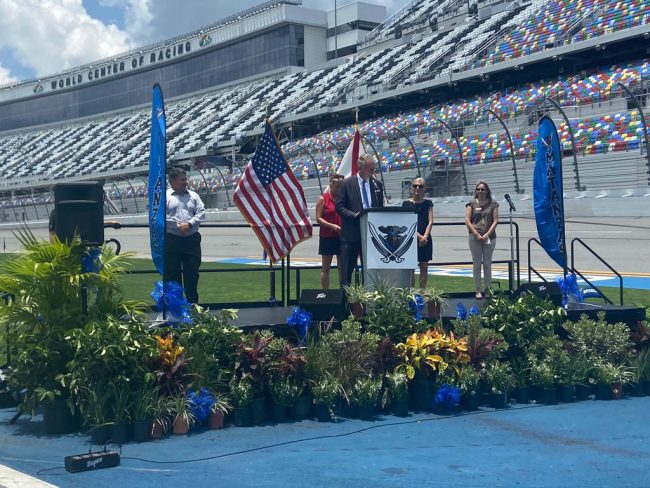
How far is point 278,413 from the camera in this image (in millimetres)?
6848

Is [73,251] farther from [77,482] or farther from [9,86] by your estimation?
[9,86]

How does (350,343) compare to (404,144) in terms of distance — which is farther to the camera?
(404,144)

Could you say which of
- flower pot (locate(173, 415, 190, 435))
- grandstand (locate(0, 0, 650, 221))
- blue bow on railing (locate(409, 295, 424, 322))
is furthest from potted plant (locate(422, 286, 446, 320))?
grandstand (locate(0, 0, 650, 221))

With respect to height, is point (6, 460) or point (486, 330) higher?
point (486, 330)

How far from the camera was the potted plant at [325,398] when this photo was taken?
22.5 feet

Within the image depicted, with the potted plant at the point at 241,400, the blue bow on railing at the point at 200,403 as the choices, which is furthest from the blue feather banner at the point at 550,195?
the blue bow on railing at the point at 200,403

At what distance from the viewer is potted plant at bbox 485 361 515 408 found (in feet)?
24.3

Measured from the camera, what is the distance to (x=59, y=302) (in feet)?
21.8

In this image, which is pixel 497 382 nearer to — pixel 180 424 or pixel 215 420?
pixel 215 420

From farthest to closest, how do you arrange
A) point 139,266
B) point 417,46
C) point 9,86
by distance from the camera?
point 9,86, point 417,46, point 139,266

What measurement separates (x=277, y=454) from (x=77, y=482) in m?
1.36

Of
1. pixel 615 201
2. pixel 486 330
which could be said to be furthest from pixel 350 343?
pixel 615 201

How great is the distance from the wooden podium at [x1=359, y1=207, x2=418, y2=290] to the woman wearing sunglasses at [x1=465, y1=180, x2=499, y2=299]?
8.18ft

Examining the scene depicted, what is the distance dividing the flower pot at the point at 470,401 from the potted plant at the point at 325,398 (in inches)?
46.7
